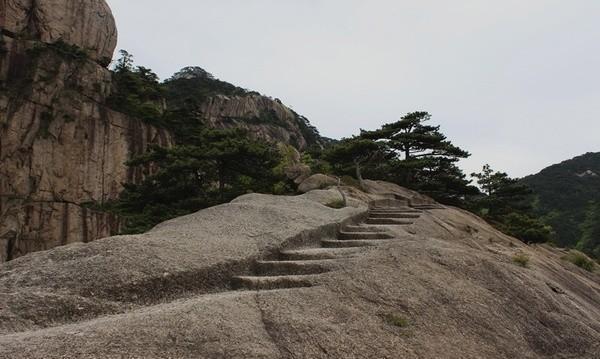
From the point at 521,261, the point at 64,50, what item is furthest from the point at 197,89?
the point at 521,261

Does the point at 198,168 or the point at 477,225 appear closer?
the point at 198,168

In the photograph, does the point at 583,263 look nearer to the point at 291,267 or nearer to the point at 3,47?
the point at 291,267

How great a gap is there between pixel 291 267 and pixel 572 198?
2726 inches

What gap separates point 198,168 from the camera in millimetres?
17922

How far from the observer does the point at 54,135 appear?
34.9 metres

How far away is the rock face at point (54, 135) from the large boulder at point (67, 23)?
0.27 ft

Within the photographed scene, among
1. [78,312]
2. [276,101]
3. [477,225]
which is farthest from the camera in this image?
[276,101]

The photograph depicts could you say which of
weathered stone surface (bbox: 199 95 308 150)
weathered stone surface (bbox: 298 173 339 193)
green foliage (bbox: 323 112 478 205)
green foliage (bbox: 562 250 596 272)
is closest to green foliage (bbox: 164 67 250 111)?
weathered stone surface (bbox: 199 95 308 150)

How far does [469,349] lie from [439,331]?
49 centimetres

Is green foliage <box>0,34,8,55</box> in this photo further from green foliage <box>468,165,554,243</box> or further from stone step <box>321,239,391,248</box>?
green foliage <box>468,165,554,243</box>

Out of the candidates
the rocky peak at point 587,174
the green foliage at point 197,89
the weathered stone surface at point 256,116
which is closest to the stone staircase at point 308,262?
the weathered stone surface at point 256,116

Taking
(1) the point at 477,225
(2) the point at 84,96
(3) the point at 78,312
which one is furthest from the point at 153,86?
(3) the point at 78,312

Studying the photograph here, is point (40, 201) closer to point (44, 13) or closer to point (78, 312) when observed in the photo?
point (44, 13)

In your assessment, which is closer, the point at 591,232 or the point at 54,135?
the point at 54,135
